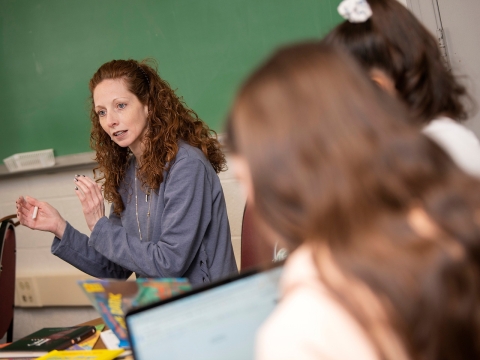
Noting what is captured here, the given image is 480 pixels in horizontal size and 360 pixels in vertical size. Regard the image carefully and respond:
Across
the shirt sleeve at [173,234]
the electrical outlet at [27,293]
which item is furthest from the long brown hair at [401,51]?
the electrical outlet at [27,293]

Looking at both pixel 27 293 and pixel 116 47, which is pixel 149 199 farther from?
pixel 27 293

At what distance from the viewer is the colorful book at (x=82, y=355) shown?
4.18ft

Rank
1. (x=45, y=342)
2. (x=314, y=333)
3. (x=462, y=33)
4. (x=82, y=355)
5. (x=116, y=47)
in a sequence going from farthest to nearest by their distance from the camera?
(x=116, y=47), (x=462, y=33), (x=45, y=342), (x=82, y=355), (x=314, y=333)

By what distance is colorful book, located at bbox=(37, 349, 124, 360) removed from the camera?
4.18 feet

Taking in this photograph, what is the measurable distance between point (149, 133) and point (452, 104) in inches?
39.2

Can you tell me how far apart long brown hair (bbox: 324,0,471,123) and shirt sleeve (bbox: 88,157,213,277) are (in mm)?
740

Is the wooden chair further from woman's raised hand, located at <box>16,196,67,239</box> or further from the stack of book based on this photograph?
the stack of book

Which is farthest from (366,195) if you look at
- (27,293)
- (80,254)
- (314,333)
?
(27,293)

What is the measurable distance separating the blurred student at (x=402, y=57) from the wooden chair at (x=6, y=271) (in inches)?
58.0

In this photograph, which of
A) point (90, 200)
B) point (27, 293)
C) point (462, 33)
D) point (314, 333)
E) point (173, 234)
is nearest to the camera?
point (314, 333)

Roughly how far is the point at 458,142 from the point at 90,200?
44.9 inches

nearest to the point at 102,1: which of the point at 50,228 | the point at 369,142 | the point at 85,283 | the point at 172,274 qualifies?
the point at 50,228

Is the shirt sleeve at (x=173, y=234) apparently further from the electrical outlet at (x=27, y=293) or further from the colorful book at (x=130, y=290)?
the electrical outlet at (x=27, y=293)

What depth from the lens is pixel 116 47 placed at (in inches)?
100
